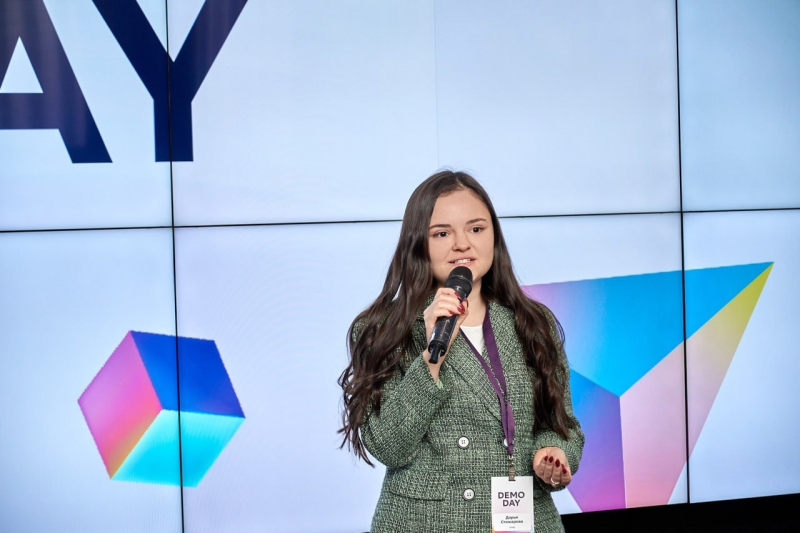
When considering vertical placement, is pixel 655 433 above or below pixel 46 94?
below

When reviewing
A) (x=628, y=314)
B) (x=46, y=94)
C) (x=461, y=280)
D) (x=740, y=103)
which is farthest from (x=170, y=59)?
(x=740, y=103)

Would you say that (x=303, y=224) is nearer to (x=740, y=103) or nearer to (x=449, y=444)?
(x=449, y=444)

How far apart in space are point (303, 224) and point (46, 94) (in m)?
1.24

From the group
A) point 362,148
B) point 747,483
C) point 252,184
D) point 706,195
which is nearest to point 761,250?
point 706,195

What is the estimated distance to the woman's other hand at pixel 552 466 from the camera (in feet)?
5.14

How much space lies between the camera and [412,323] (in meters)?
1.71

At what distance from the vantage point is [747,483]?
12.8 ft

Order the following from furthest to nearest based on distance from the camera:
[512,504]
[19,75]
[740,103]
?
[740,103] → [19,75] → [512,504]

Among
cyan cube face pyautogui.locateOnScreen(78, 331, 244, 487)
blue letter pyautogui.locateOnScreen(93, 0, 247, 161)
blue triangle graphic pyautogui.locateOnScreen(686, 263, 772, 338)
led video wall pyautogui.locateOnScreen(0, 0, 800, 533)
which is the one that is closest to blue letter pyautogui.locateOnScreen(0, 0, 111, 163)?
led video wall pyautogui.locateOnScreen(0, 0, 800, 533)

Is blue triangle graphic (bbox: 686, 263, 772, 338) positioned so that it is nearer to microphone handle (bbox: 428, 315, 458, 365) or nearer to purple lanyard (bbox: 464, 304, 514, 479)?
purple lanyard (bbox: 464, 304, 514, 479)

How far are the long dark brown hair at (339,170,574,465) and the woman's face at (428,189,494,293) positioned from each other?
20 mm

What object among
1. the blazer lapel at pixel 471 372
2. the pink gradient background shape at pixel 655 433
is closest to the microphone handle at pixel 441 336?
the blazer lapel at pixel 471 372

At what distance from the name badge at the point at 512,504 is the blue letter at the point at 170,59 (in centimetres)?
233

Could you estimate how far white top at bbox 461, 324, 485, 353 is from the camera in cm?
173
